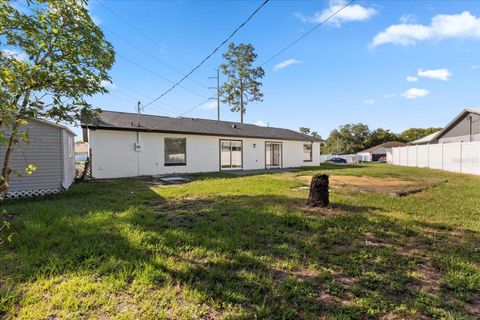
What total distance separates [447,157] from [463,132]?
21.1 feet

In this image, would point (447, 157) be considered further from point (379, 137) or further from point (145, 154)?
point (379, 137)

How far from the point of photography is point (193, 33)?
36.6 ft

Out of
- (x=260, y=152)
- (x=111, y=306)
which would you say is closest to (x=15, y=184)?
(x=111, y=306)

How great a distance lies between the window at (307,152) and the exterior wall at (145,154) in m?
6.22

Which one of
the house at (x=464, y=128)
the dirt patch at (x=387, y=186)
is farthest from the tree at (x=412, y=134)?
the dirt patch at (x=387, y=186)

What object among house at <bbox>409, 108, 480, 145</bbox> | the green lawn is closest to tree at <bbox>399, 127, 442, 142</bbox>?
house at <bbox>409, 108, 480, 145</bbox>

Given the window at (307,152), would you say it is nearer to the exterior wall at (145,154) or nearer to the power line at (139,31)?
the exterior wall at (145,154)

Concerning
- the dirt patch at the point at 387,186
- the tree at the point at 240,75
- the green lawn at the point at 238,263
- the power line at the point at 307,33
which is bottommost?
the green lawn at the point at 238,263

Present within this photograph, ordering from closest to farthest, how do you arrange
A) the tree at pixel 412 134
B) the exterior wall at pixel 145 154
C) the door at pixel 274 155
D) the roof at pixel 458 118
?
1. the exterior wall at pixel 145 154
2. the door at pixel 274 155
3. the roof at pixel 458 118
4. the tree at pixel 412 134

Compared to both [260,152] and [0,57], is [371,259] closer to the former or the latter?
[0,57]

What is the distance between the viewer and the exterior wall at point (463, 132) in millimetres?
19297

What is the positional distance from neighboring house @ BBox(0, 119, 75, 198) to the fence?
20071mm

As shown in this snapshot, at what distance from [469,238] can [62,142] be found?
1044 centimetres

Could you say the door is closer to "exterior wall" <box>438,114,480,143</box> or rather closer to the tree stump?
the tree stump
